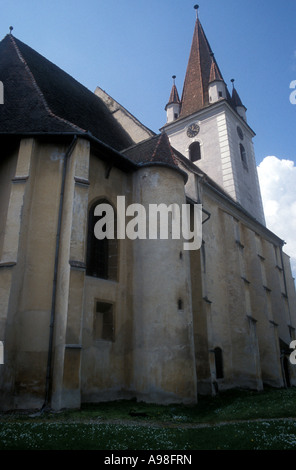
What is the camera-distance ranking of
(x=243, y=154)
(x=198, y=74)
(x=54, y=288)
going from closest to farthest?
(x=54, y=288) → (x=243, y=154) → (x=198, y=74)

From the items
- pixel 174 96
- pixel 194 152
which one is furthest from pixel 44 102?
pixel 174 96

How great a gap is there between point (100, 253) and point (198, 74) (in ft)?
84.0

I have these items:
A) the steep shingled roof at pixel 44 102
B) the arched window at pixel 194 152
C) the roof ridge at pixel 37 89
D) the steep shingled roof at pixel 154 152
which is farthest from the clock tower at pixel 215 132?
the roof ridge at pixel 37 89

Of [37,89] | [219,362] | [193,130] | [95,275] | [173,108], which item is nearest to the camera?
[95,275]

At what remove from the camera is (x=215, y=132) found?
28.4m

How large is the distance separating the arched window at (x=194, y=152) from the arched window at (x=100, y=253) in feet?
54.6

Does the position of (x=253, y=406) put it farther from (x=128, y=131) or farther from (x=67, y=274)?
(x=128, y=131)

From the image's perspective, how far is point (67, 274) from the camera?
10695mm

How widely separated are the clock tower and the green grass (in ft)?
57.0

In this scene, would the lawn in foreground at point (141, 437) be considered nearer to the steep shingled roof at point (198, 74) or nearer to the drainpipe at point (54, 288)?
the drainpipe at point (54, 288)

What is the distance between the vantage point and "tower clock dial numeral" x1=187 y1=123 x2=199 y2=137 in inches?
1158

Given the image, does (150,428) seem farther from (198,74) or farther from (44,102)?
(198,74)
